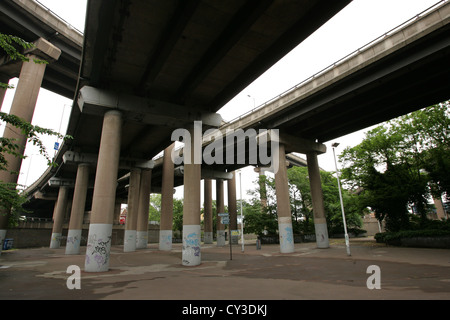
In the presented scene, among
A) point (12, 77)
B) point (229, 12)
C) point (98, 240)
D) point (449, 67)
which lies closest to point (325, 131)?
point (449, 67)

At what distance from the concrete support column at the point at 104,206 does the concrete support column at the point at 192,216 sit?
4518mm

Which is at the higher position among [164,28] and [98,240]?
[164,28]

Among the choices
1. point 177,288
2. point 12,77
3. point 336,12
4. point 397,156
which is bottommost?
point 177,288

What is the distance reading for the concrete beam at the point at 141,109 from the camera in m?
16.1

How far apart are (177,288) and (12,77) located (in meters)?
32.1

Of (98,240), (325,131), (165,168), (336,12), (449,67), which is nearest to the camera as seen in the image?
(336,12)

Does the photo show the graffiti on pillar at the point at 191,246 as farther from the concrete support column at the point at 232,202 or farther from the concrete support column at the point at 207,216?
the concrete support column at the point at 207,216

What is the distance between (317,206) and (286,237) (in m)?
6.82

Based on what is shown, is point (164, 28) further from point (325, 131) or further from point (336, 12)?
point (325, 131)

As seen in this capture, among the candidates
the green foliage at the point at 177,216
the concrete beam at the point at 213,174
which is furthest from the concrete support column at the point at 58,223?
the green foliage at the point at 177,216

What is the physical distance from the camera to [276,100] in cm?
2525

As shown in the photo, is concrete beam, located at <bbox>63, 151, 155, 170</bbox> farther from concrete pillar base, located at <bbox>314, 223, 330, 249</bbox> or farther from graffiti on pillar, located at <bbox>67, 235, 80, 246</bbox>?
concrete pillar base, located at <bbox>314, 223, 330, 249</bbox>

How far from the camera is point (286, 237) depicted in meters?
24.5

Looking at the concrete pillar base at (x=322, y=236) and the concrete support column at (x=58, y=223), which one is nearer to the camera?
the concrete pillar base at (x=322, y=236)
